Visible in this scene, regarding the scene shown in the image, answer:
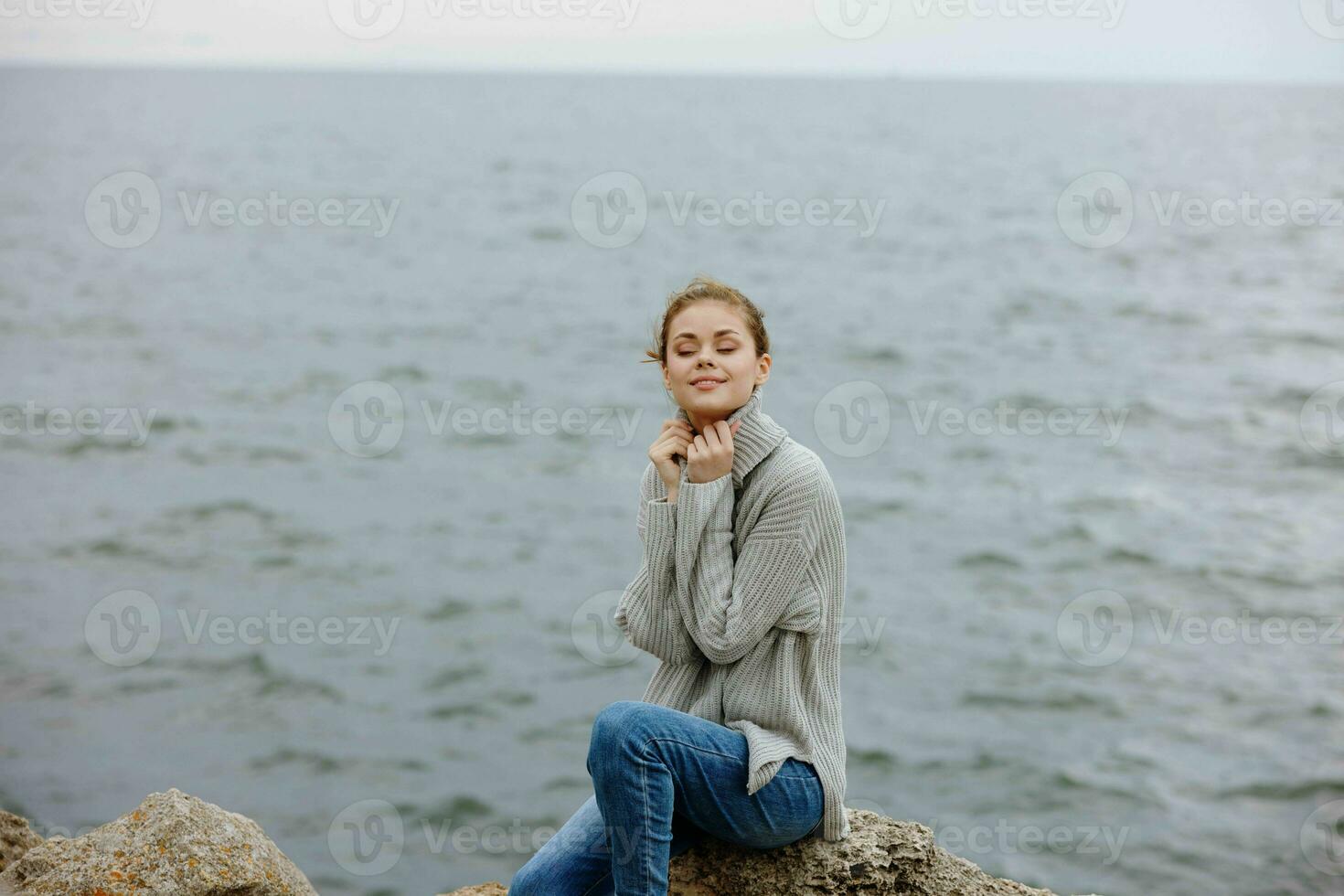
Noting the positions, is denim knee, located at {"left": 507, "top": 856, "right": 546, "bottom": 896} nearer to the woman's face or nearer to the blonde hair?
the woman's face

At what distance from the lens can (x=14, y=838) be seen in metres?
3.99

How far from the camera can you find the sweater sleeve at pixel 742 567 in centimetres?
296

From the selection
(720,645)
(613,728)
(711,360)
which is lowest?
(613,728)

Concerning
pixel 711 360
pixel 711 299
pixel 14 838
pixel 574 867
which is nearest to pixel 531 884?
pixel 574 867

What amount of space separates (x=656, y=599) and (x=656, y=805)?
0.50 meters

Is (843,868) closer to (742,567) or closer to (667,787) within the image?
(667,787)

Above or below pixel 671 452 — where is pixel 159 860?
below

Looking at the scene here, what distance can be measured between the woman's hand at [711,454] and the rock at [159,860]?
1.58m

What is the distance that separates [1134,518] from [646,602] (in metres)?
12.2

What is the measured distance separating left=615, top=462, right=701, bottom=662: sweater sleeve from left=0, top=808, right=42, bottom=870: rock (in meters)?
2.23

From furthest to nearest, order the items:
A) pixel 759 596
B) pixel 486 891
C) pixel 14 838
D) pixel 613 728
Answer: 1. pixel 14 838
2. pixel 486 891
3. pixel 759 596
4. pixel 613 728

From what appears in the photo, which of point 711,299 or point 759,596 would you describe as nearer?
point 759,596

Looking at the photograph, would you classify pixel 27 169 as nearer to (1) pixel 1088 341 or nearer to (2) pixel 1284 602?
(1) pixel 1088 341

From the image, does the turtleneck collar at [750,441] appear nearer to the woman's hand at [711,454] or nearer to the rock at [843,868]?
the woman's hand at [711,454]
